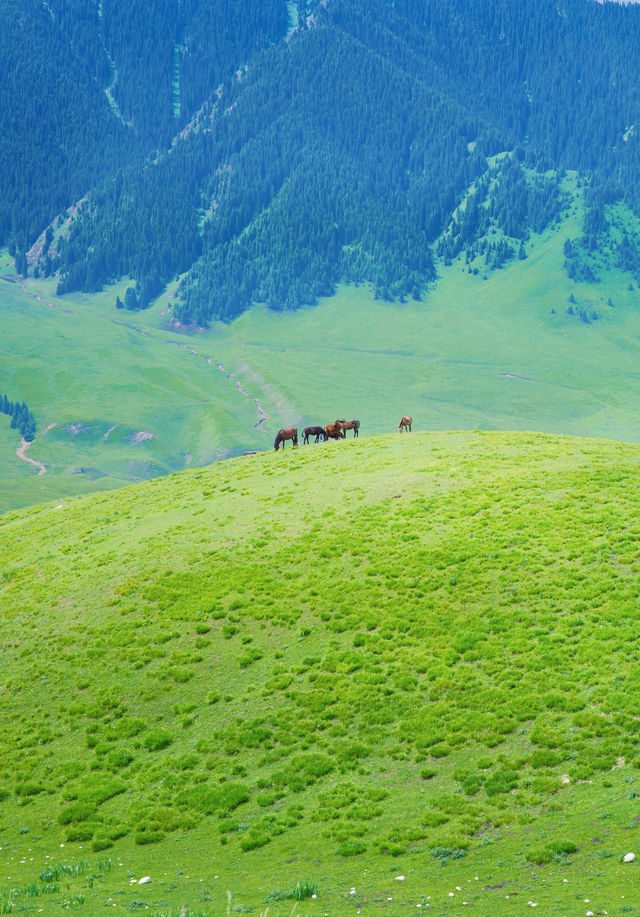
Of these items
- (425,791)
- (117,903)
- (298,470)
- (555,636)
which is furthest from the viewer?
(298,470)

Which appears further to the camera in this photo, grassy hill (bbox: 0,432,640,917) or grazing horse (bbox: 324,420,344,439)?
grazing horse (bbox: 324,420,344,439)

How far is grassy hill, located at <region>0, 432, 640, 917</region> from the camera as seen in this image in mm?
26391

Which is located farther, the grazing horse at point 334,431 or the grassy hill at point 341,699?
the grazing horse at point 334,431

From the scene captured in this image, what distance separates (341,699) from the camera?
37781mm

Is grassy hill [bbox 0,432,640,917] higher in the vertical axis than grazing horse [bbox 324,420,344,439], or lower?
lower

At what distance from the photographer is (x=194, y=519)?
6125 cm

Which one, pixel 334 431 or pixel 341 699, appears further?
pixel 334 431

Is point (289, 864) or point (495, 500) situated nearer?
point (289, 864)

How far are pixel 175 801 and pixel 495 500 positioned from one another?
29.4 metres

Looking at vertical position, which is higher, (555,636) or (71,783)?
(555,636)

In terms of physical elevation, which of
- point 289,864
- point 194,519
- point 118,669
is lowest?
point 289,864

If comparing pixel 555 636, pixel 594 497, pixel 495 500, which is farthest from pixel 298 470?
pixel 555 636

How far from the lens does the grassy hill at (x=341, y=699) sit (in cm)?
2639

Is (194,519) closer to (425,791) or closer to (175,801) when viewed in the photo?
(175,801)
